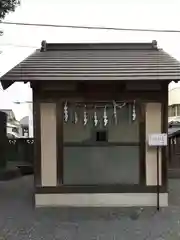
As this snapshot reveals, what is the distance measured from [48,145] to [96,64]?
2153 mm

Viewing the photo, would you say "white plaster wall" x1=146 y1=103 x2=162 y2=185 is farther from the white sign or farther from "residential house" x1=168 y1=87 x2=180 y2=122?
"residential house" x1=168 y1=87 x2=180 y2=122

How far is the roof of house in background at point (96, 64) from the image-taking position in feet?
33.2

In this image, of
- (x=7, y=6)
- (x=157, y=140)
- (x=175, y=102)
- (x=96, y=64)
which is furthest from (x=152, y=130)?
(x=175, y=102)

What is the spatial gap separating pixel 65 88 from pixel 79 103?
476mm

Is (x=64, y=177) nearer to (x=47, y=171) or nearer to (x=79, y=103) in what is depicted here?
(x=47, y=171)

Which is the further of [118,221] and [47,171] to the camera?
[47,171]

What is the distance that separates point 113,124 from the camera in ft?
35.5

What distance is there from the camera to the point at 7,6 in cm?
1074

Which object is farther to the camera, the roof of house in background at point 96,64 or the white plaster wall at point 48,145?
the white plaster wall at point 48,145

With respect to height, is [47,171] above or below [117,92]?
below

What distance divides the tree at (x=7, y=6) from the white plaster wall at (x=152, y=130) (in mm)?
3864

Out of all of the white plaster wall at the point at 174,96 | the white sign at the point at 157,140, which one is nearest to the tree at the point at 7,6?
the white sign at the point at 157,140

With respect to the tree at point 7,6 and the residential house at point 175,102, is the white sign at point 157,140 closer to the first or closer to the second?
the tree at point 7,6

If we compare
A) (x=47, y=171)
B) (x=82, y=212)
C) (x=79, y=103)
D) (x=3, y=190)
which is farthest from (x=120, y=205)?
(x=3, y=190)
